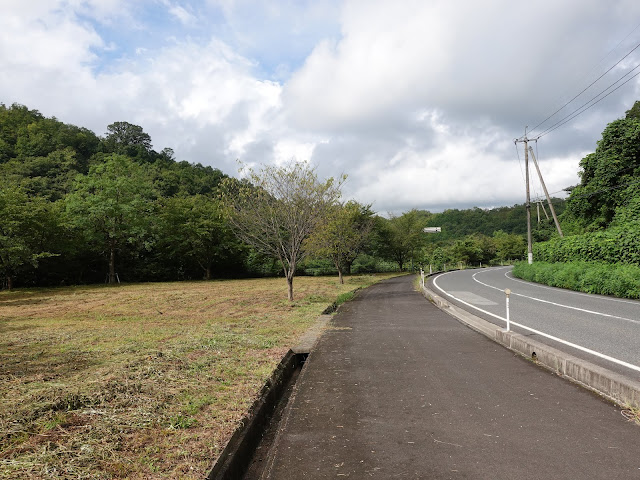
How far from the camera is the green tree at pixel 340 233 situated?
18081mm

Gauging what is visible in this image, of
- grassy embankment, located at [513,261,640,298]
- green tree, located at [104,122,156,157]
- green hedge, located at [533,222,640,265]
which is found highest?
green tree, located at [104,122,156,157]

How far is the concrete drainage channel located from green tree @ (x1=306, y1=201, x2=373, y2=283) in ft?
36.1

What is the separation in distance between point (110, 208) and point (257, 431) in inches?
1258

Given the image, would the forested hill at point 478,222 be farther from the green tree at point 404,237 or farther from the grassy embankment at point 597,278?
the grassy embankment at point 597,278

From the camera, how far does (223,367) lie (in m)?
6.29

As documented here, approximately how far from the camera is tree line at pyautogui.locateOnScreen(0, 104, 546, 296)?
16.8 m

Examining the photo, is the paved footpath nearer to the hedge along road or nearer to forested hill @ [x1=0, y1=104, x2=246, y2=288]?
the hedge along road

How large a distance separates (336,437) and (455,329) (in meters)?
6.30

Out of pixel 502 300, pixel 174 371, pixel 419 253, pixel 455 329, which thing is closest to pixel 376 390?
pixel 174 371

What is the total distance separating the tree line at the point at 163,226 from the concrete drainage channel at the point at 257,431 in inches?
403

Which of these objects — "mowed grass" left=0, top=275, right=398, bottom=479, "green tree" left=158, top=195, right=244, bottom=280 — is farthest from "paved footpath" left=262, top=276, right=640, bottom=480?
"green tree" left=158, top=195, right=244, bottom=280

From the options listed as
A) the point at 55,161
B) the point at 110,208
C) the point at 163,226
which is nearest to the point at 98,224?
the point at 110,208

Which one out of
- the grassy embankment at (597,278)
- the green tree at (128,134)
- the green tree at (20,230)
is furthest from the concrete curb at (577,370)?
the green tree at (128,134)

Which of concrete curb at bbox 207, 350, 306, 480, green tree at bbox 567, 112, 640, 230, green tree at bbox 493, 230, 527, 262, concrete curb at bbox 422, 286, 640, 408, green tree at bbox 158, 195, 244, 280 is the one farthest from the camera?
green tree at bbox 493, 230, 527, 262
